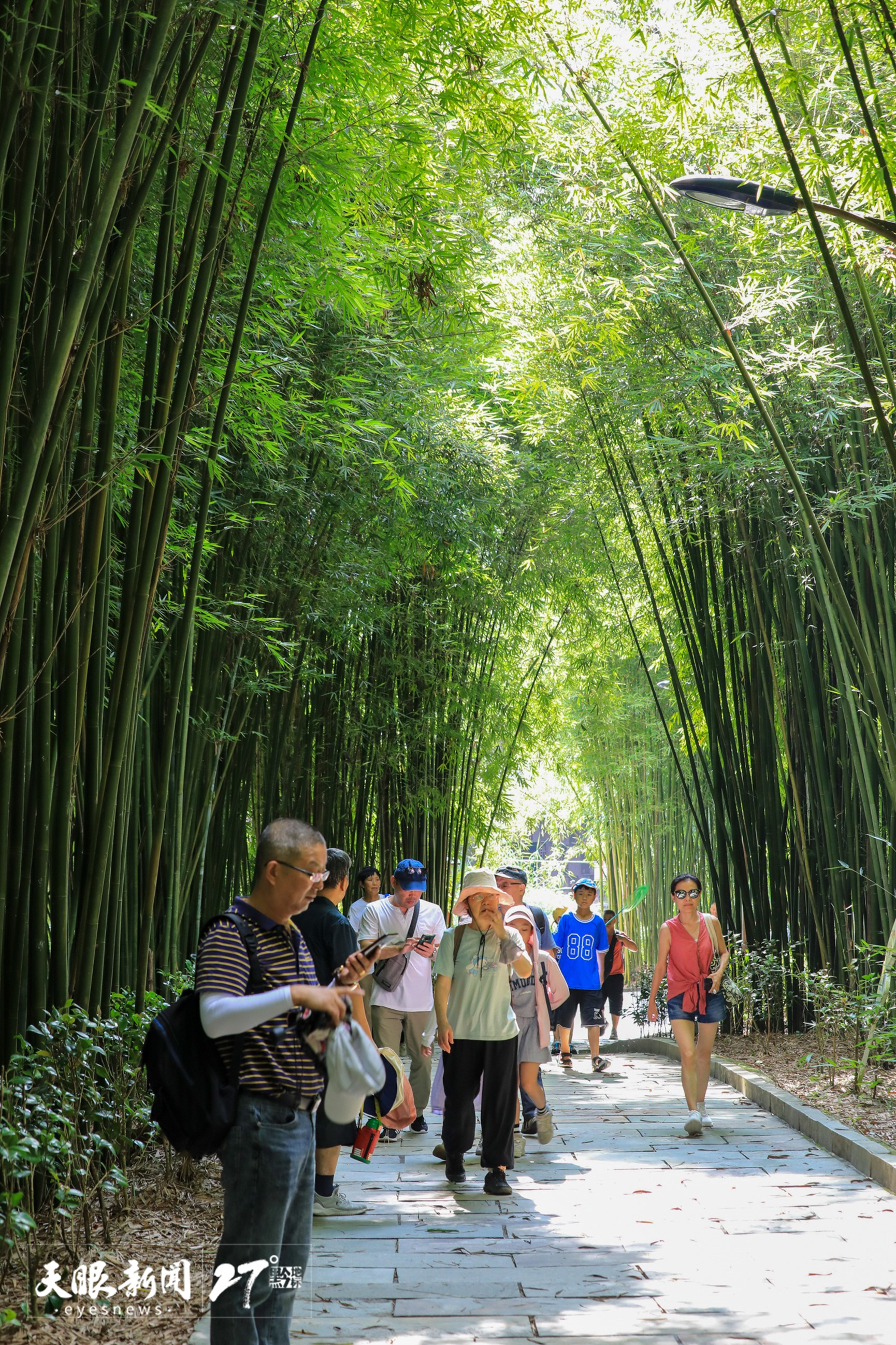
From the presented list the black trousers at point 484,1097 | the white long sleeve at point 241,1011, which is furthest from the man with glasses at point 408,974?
the white long sleeve at point 241,1011

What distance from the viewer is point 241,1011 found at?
1.98 metres

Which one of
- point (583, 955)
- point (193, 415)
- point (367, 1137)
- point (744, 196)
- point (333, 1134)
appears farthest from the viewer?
point (583, 955)

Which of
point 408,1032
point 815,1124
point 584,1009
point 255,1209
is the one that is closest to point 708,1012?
point 815,1124

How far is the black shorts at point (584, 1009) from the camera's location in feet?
25.3

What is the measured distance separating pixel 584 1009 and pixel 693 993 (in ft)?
8.63

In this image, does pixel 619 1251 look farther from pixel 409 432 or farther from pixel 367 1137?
→ pixel 409 432

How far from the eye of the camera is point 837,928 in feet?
22.2

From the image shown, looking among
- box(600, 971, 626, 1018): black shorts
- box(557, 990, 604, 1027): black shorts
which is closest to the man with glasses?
box(557, 990, 604, 1027): black shorts

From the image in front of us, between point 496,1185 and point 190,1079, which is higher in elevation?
point 190,1079

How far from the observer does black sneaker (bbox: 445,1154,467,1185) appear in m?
4.39

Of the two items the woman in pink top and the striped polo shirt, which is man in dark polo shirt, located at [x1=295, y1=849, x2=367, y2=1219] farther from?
the woman in pink top

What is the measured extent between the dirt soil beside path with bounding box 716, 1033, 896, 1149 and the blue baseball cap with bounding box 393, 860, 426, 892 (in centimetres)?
202

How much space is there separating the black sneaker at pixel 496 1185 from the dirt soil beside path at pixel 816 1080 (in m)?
1.50

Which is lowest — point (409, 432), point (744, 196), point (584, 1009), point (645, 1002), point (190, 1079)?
point (645, 1002)
